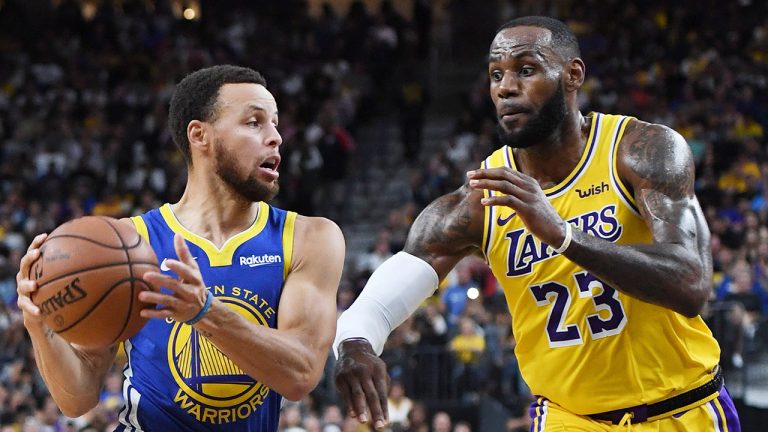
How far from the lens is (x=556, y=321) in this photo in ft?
17.0

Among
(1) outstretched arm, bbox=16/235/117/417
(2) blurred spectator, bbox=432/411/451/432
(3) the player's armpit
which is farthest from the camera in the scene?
(2) blurred spectator, bbox=432/411/451/432

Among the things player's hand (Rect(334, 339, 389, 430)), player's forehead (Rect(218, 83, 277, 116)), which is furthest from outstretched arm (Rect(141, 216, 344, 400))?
player's forehead (Rect(218, 83, 277, 116))

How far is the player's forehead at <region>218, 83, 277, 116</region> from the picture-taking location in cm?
488

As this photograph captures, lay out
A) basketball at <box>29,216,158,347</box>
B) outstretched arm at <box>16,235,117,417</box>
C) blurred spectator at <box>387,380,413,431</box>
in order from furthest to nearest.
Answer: blurred spectator at <box>387,380,413,431</box>, outstretched arm at <box>16,235,117,417</box>, basketball at <box>29,216,158,347</box>

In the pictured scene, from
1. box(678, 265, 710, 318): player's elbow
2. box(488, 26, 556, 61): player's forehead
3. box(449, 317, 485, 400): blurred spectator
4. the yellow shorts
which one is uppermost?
box(488, 26, 556, 61): player's forehead

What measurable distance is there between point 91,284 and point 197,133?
106cm

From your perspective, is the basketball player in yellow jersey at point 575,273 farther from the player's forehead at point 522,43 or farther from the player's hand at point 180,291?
the player's hand at point 180,291

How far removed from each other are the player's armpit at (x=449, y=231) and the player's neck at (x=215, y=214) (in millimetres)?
862

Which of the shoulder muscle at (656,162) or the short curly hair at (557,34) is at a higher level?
the short curly hair at (557,34)

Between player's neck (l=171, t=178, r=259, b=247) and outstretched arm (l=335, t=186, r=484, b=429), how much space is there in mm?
600

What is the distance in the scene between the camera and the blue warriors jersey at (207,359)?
15.3 feet

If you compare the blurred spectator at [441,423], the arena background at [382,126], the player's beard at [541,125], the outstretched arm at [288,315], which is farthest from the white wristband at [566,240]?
the blurred spectator at [441,423]

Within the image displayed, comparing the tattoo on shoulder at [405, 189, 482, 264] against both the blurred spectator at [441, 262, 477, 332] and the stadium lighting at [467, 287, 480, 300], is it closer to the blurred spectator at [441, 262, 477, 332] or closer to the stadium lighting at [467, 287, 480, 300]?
the stadium lighting at [467, 287, 480, 300]

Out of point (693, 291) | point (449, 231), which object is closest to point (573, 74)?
point (449, 231)
